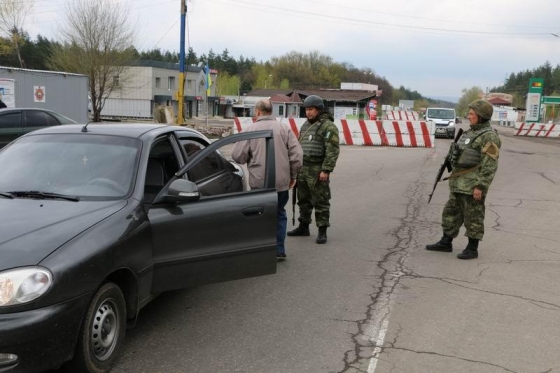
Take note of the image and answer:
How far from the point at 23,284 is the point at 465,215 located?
5.03 meters

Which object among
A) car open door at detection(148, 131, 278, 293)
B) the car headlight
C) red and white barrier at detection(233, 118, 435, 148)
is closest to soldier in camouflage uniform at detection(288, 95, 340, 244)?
car open door at detection(148, 131, 278, 293)

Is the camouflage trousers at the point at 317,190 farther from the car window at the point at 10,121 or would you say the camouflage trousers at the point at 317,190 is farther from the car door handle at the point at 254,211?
the car window at the point at 10,121

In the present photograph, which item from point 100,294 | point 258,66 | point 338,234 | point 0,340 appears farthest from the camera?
point 258,66

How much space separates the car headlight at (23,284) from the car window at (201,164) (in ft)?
5.95

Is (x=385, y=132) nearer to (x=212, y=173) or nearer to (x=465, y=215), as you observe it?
(x=465, y=215)

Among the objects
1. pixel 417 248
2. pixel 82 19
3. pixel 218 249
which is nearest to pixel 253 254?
pixel 218 249

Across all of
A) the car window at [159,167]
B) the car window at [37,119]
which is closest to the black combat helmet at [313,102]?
the car window at [159,167]

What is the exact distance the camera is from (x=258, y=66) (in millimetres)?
129125

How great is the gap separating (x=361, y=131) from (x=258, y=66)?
349 feet

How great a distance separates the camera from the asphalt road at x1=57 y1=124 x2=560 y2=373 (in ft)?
12.2

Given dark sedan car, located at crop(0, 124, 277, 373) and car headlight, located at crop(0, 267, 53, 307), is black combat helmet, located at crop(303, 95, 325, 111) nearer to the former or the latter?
dark sedan car, located at crop(0, 124, 277, 373)

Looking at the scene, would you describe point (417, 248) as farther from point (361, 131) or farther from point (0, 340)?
point (361, 131)

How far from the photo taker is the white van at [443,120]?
108ft

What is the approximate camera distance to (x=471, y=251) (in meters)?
6.46
